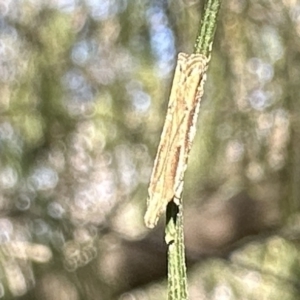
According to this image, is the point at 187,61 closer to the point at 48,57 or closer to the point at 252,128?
the point at 252,128

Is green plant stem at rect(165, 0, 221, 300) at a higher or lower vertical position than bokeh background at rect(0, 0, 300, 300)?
lower

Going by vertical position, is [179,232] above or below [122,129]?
below

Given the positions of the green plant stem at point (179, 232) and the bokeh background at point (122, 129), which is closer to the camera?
Answer: the green plant stem at point (179, 232)

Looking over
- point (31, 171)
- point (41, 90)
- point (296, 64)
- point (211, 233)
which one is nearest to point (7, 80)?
point (41, 90)

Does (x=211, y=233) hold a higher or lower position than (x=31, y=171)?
lower

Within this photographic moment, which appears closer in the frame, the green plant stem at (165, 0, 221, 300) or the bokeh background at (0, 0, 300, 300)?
the green plant stem at (165, 0, 221, 300)

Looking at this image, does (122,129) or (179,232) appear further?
(122,129)

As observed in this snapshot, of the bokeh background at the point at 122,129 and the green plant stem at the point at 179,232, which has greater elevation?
the bokeh background at the point at 122,129

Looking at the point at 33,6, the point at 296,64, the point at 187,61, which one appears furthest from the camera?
the point at 33,6
